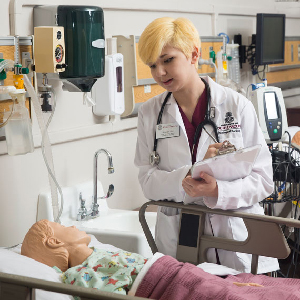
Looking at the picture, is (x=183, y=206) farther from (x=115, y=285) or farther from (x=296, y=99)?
(x=296, y=99)

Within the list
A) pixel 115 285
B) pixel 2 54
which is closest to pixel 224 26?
pixel 2 54

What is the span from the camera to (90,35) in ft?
9.04

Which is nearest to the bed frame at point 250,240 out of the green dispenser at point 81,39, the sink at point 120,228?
the sink at point 120,228

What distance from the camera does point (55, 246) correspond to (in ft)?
7.62

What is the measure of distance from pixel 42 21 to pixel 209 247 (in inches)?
53.6

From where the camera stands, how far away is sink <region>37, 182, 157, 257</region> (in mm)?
2789

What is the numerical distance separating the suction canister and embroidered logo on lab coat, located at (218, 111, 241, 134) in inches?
29.3

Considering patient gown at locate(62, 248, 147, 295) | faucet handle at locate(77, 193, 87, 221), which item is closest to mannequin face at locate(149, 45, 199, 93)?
patient gown at locate(62, 248, 147, 295)

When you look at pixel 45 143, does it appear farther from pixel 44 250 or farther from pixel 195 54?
pixel 195 54

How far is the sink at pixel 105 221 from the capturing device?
2.79 metres

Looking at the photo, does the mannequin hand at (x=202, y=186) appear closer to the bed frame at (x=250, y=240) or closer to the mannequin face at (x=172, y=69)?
the bed frame at (x=250, y=240)

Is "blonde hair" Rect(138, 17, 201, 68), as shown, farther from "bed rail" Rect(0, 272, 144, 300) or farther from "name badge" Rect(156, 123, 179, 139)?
"bed rail" Rect(0, 272, 144, 300)

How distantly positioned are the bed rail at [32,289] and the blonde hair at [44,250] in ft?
1.78

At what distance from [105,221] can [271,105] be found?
146 centimetres
